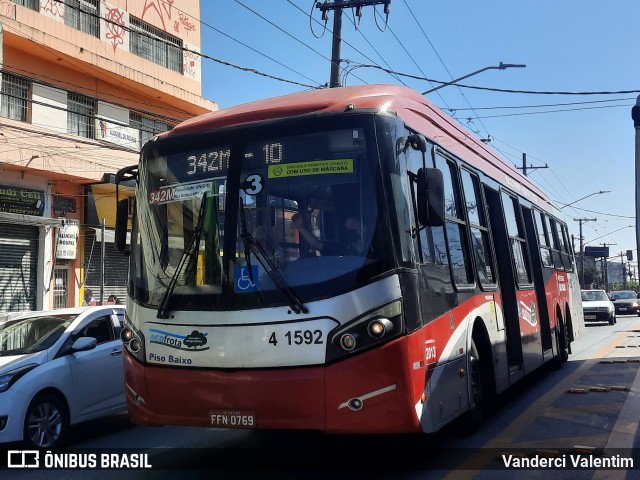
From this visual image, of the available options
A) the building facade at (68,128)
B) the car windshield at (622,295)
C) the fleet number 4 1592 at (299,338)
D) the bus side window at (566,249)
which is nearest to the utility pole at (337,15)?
the building facade at (68,128)

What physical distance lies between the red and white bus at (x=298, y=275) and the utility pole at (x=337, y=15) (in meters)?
10.4

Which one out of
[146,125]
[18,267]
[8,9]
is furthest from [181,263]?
[146,125]

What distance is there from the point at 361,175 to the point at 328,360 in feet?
4.82

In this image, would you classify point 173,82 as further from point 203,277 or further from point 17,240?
point 203,277

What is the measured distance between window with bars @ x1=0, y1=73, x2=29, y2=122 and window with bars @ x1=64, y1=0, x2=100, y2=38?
8.22ft

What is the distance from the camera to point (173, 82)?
80.6 feet

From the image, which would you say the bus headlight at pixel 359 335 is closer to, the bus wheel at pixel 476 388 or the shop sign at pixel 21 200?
the bus wheel at pixel 476 388

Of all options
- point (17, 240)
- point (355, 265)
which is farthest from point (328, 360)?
point (17, 240)

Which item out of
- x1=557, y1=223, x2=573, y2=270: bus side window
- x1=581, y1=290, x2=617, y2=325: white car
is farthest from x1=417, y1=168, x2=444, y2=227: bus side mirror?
x1=581, y1=290, x2=617, y2=325: white car

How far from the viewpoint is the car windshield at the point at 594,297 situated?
30353 mm

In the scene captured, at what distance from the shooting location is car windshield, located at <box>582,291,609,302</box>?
30353 millimetres

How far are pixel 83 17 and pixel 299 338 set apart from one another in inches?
752

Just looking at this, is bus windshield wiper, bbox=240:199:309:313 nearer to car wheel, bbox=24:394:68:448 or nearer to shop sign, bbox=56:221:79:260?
car wheel, bbox=24:394:68:448

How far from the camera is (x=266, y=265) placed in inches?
215
